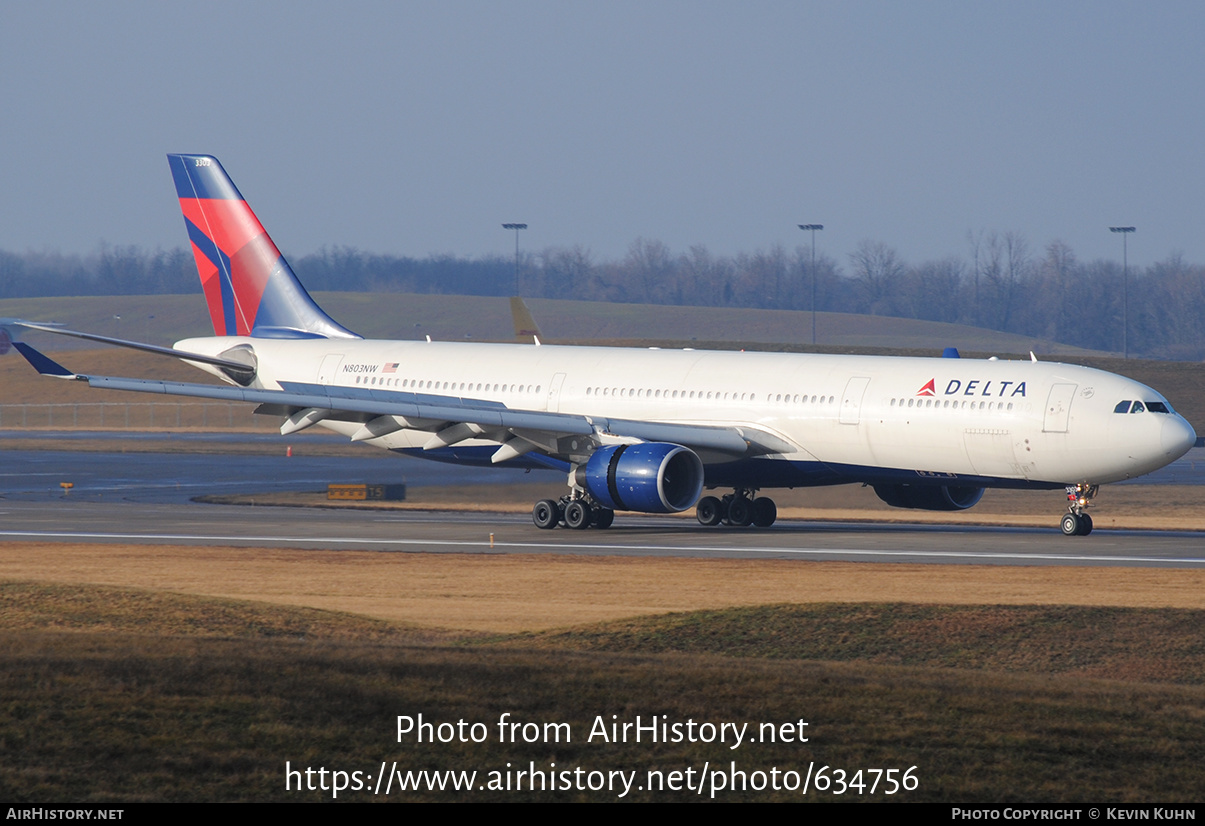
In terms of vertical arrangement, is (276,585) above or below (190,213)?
below

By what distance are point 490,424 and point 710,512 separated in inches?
251

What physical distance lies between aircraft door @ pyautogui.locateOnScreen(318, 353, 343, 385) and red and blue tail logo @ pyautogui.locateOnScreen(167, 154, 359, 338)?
219 centimetres

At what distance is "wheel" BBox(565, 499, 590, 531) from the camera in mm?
34188

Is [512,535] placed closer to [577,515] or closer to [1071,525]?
[577,515]

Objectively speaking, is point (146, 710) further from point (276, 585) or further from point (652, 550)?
point (652, 550)

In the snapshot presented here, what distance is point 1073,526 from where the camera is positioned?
32344mm

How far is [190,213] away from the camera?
4341 centimetres

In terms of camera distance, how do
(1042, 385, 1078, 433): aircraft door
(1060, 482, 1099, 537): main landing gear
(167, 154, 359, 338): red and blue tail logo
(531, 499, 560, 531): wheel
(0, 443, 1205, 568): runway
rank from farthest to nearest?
(167, 154, 359, 338): red and blue tail logo < (531, 499, 560, 531): wheel < (1060, 482, 1099, 537): main landing gear < (1042, 385, 1078, 433): aircraft door < (0, 443, 1205, 568): runway

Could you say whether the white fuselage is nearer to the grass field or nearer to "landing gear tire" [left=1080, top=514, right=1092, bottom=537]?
"landing gear tire" [left=1080, top=514, right=1092, bottom=537]

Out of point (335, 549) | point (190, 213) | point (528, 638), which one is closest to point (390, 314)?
point (190, 213)

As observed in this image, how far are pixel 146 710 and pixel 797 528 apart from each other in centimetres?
2586

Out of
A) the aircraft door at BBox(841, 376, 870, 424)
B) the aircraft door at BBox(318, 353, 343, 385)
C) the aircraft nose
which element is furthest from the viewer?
the aircraft door at BBox(318, 353, 343, 385)

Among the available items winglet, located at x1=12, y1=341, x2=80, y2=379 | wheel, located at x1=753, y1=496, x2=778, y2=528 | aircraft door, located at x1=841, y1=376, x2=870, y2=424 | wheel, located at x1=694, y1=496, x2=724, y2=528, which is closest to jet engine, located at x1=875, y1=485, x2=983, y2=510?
wheel, located at x1=753, y1=496, x2=778, y2=528

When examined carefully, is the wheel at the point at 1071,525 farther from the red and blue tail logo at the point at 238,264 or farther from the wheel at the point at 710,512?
the red and blue tail logo at the point at 238,264
